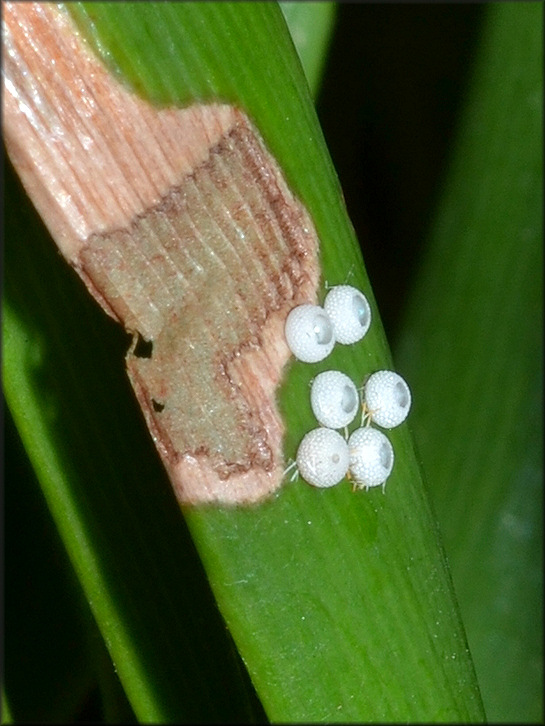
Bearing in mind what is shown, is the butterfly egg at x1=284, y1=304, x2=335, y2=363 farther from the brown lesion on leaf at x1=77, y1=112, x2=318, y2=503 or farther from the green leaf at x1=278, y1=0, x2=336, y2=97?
the green leaf at x1=278, y1=0, x2=336, y2=97

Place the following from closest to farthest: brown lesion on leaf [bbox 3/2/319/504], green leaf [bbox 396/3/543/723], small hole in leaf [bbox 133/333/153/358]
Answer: brown lesion on leaf [bbox 3/2/319/504] < small hole in leaf [bbox 133/333/153/358] < green leaf [bbox 396/3/543/723]

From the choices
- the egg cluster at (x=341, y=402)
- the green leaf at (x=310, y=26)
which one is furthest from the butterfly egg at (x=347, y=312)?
the green leaf at (x=310, y=26)

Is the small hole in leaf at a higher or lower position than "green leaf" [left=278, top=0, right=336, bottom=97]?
lower

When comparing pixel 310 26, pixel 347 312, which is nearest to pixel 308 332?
pixel 347 312

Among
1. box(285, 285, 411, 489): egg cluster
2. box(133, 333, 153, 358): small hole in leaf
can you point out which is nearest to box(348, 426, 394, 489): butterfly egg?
box(285, 285, 411, 489): egg cluster

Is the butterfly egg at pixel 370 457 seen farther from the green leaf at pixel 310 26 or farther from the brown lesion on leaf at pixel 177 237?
the green leaf at pixel 310 26
